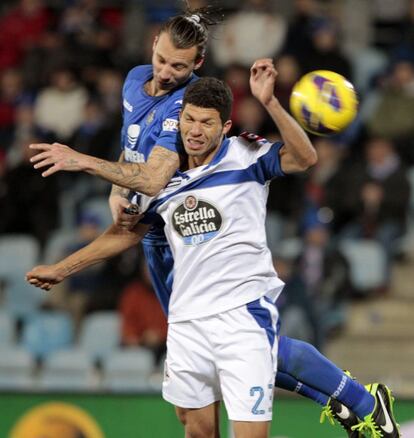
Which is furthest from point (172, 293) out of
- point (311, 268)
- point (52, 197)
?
point (52, 197)

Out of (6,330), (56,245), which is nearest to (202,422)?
(6,330)

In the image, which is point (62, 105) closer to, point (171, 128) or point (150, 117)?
point (150, 117)

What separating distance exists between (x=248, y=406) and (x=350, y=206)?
4.61 metres

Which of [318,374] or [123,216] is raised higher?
[123,216]

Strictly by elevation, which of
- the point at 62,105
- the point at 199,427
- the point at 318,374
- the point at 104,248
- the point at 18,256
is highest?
the point at 62,105

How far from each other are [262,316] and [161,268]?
64 cm

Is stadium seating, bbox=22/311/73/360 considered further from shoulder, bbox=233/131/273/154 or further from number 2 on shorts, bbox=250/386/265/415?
shoulder, bbox=233/131/273/154

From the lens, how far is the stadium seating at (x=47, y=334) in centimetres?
952

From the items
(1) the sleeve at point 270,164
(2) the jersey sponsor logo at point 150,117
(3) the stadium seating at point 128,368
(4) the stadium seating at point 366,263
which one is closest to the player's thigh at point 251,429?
(1) the sleeve at point 270,164

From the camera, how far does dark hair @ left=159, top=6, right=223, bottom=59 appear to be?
549 centimetres

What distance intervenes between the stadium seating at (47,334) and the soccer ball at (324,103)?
15.5ft

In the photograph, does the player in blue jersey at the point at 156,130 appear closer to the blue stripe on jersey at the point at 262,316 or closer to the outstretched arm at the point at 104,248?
the outstretched arm at the point at 104,248

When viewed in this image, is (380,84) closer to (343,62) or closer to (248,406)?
(343,62)

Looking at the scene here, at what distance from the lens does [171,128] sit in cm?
545
